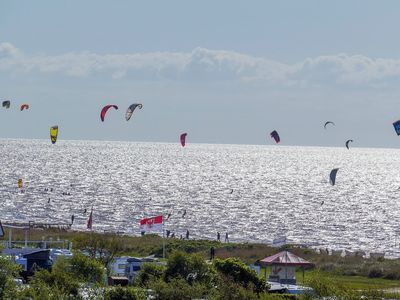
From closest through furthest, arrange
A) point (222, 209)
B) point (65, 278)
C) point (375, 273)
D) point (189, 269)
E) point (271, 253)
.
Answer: point (65, 278), point (189, 269), point (375, 273), point (271, 253), point (222, 209)

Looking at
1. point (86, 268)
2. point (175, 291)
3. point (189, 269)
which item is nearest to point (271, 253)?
point (189, 269)

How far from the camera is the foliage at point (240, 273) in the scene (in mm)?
37406

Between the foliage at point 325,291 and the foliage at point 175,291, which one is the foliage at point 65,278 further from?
the foliage at point 325,291

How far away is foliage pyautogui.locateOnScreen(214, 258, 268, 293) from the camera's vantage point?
123 ft

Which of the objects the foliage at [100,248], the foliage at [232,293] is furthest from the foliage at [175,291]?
the foliage at [100,248]

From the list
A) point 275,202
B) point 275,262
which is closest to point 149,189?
point 275,202

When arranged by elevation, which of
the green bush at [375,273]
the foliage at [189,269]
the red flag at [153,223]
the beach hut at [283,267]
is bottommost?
the green bush at [375,273]

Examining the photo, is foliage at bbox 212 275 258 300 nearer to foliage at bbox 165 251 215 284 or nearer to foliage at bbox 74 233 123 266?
foliage at bbox 165 251 215 284

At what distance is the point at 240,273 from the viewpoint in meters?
38.1

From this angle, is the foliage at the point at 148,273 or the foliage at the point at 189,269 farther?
the foliage at the point at 148,273

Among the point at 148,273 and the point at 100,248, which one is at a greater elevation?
the point at 100,248

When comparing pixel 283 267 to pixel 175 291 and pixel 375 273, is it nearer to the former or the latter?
pixel 375 273

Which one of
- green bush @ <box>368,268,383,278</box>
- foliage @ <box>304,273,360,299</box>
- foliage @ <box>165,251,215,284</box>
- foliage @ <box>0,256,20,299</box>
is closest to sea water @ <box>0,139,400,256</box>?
green bush @ <box>368,268,383,278</box>

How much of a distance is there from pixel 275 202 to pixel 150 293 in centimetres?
12388
